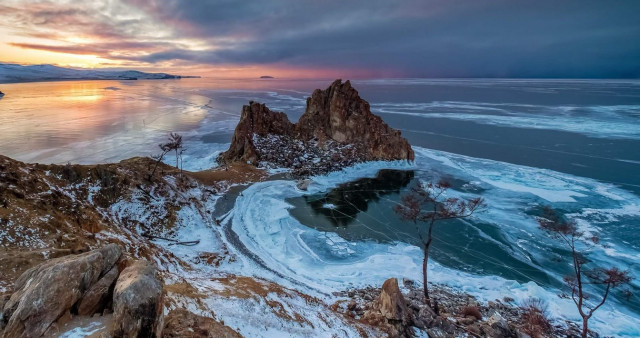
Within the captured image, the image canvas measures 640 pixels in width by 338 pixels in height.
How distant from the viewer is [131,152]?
215 feet

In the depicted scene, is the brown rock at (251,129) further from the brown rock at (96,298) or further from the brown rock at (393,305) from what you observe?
the brown rock at (96,298)

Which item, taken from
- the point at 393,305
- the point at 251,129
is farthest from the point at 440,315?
the point at 251,129

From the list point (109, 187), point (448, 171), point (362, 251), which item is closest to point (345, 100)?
point (448, 171)

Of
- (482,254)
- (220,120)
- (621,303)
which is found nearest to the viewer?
(621,303)

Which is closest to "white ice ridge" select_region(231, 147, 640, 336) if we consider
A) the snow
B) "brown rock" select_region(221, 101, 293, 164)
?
"brown rock" select_region(221, 101, 293, 164)

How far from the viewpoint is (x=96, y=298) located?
1058 centimetres

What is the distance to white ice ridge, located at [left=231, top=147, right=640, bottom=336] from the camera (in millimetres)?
25828

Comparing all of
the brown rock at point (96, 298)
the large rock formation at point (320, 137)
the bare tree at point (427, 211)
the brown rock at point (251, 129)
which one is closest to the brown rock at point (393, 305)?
the bare tree at point (427, 211)

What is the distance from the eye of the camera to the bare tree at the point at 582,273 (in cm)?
2011

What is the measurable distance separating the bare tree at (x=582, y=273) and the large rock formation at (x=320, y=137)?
30.7m

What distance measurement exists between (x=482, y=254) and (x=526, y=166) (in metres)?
34.2

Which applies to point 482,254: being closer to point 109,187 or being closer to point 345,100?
point 109,187

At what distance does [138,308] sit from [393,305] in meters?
14.4

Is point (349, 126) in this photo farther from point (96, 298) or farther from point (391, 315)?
point (96, 298)
